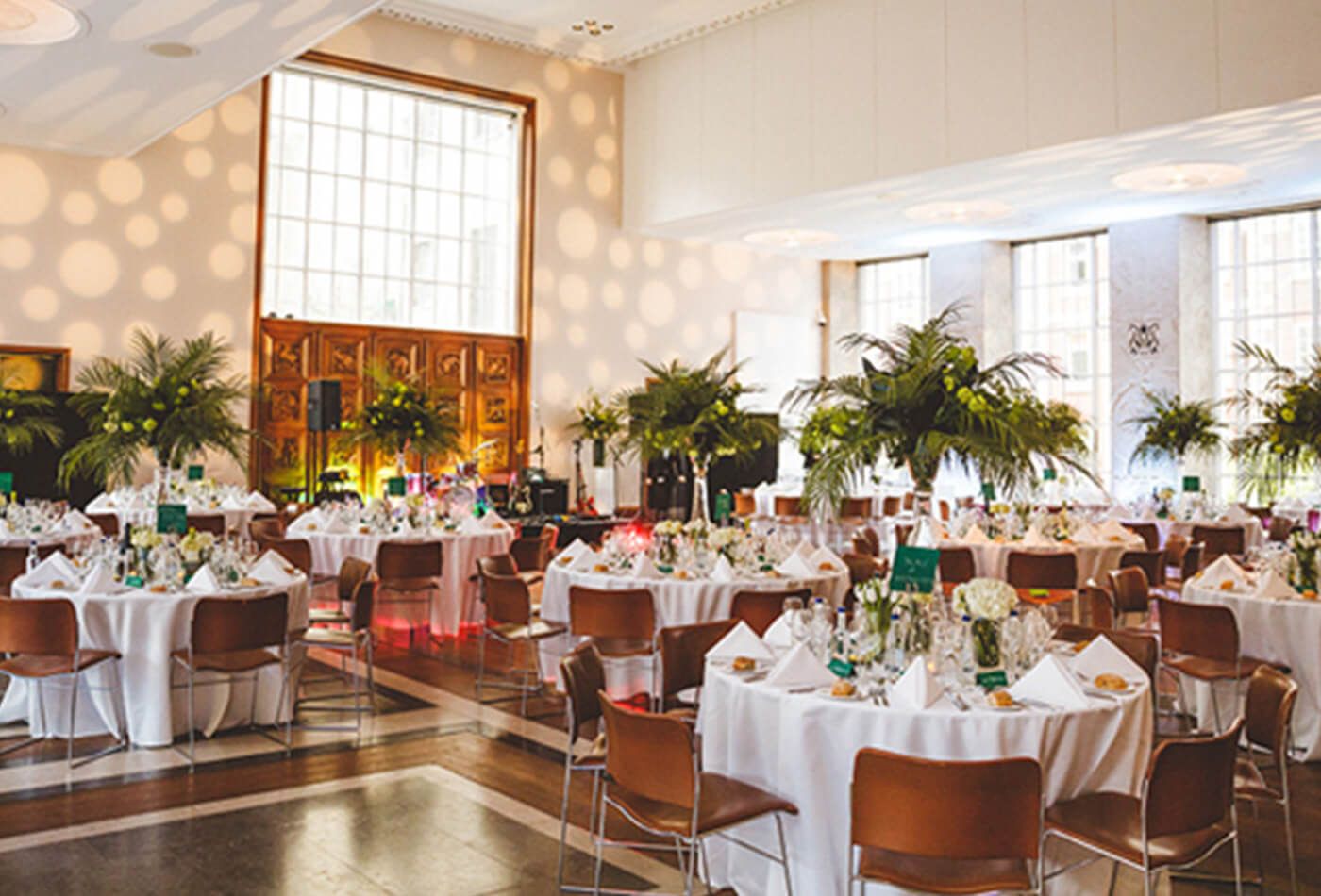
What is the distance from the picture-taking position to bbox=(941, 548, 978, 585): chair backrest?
847cm

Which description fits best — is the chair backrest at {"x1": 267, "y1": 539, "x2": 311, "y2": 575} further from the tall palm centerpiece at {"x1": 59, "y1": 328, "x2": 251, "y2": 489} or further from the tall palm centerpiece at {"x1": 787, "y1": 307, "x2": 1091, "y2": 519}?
the tall palm centerpiece at {"x1": 787, "y1": 307, "x2": 1091, "y2": 519}

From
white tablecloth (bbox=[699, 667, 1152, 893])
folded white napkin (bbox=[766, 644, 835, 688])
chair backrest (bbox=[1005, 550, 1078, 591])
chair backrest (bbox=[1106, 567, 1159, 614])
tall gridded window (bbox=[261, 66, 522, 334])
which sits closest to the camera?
white tablecloth (bbox=[699, 667, 1152, 893])

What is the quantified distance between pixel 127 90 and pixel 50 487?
496 cm

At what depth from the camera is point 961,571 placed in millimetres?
8484

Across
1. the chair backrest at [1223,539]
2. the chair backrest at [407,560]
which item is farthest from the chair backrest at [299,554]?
the chair backrest at [1223,539]

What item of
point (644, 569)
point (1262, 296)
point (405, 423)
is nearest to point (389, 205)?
point (405, 423)

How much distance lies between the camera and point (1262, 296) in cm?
1598

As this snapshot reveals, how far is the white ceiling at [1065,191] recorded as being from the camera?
1193 centimetres

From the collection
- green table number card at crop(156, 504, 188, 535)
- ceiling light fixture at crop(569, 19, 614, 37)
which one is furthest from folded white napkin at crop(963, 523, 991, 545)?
ceiling light fixture at crop(569, 19, 614, 37)

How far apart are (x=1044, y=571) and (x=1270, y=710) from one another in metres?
4.18

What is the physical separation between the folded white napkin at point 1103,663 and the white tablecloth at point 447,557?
564cm

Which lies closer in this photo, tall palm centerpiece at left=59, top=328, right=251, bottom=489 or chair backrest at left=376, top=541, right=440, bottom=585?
chair backrest at left=376, top=541, right=440, bottom=585

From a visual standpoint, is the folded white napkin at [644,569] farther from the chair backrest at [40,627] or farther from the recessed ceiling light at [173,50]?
the recessed ceiling light at [173,50]

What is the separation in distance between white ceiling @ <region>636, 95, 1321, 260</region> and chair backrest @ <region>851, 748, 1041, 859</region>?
997cm
